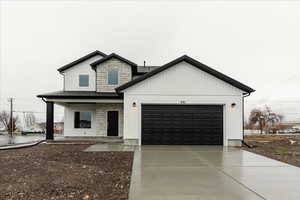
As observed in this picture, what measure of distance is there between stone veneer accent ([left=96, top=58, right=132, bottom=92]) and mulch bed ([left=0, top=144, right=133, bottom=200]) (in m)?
9.50

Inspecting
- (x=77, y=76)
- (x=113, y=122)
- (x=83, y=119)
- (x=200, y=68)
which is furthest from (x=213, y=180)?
(x=77, y=76)

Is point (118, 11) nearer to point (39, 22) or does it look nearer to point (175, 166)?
point (39, 22)

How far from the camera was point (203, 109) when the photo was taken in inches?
487

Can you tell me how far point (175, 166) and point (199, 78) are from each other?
6852 millimetres

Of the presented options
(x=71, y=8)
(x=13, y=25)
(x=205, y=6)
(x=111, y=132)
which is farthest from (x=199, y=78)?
(x=13, y=25)

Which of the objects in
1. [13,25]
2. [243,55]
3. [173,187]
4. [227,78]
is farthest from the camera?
[243,55]

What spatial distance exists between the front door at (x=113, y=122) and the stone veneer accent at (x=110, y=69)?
6.25 feet

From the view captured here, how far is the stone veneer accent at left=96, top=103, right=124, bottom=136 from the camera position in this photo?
1616 centimetres

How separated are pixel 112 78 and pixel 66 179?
11983 millimetres

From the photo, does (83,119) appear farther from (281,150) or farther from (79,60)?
(281,150)

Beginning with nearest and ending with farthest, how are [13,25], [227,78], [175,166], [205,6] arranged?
[175,166] → [227,78] → [205,6] → [13,25]

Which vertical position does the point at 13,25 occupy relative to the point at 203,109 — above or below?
above

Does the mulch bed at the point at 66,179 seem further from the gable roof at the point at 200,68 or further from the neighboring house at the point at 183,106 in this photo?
the gable roof at the point at 200,68

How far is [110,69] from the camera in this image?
1656 cm
